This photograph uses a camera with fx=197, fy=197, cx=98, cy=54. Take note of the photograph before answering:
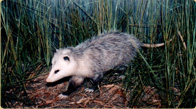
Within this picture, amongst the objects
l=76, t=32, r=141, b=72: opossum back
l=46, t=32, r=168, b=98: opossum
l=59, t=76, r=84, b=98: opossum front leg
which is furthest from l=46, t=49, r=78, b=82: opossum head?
l=76, t=32, r=141, b=72: opossum back

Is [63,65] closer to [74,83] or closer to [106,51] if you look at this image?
[74,83]

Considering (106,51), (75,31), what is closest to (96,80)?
(106,51)

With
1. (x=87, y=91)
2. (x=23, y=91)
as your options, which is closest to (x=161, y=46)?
(x=87, y=91)

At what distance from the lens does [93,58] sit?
281 cm

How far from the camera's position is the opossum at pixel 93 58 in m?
2.53

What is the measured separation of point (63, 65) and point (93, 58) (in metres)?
0.48

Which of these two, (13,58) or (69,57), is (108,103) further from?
(13,58)

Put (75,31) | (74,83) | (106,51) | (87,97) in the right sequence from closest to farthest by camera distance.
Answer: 1. (87,97)
2. (74,83)
3. (106,51)
4. (75,31)

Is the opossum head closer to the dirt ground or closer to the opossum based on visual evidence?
the opossum

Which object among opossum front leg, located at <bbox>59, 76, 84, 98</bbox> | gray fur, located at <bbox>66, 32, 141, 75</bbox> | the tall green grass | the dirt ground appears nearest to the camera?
the dirt ground

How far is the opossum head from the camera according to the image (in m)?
2.46

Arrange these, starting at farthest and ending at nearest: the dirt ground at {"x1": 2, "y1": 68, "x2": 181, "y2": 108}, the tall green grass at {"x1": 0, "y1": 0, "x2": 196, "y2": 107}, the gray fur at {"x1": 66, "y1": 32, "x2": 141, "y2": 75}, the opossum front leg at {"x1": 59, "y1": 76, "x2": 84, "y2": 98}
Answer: the gray fur at {"x1": 66, "y1": 32, "x2": 141, "y2": 75} → the opossum front leg at {"x1": 59, "y1": 76, "x2": 84, "y2": 98} → the tall green grass at {"x1": 0, "y1": 0, "x2": 196, "y2": 107} → the dirt ground at {"x1": 2, "y1": 68, "x2": 181, "y2": 108}

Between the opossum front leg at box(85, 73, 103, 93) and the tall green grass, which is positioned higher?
the tall green grass

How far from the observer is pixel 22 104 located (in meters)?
2.30
